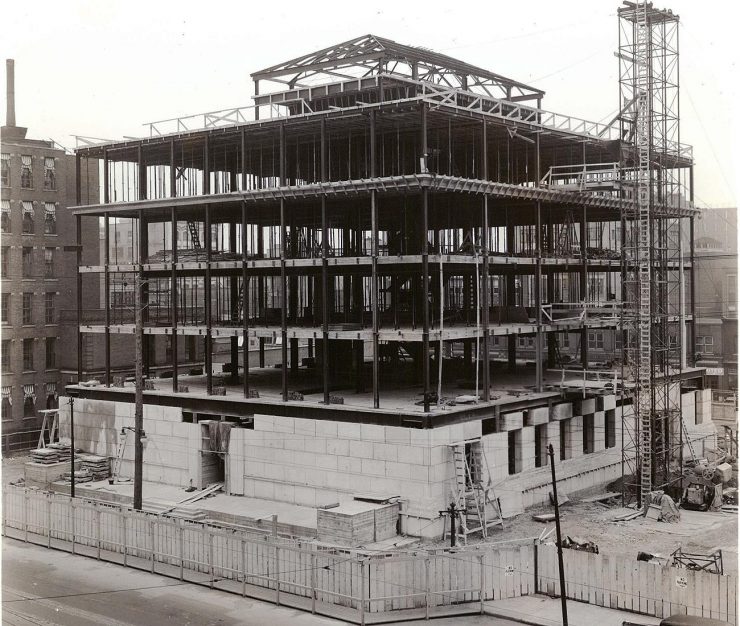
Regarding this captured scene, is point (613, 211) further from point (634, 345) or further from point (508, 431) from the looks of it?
point (508, 431)

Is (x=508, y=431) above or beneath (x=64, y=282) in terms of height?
beneath

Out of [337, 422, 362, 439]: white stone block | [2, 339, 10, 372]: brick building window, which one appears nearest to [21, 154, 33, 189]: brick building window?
[2, 339, 10, 372]: brick building window

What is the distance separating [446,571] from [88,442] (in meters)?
28.5

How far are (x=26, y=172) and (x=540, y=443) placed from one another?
133 ft

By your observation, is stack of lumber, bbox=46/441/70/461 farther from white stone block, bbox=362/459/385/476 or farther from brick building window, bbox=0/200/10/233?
brick building window, bbox=0/200/10/233

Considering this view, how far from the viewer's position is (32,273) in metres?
61.8

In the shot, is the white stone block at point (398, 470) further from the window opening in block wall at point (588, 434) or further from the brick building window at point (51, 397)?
the brick building window at point (51, 397)

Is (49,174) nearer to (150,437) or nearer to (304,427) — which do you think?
(150,437)

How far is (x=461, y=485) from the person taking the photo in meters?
35.2

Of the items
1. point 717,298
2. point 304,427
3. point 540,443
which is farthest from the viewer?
point 717,298

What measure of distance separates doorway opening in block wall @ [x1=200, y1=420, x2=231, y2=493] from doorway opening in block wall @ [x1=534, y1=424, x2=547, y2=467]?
47.3 ft

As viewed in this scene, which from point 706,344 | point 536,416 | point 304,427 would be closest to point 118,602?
point 304,427

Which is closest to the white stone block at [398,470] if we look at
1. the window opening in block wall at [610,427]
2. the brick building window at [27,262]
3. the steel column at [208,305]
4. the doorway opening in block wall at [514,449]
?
the doorway opening in block wall at [514,449]

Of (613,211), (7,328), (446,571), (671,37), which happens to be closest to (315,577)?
(446,571)
